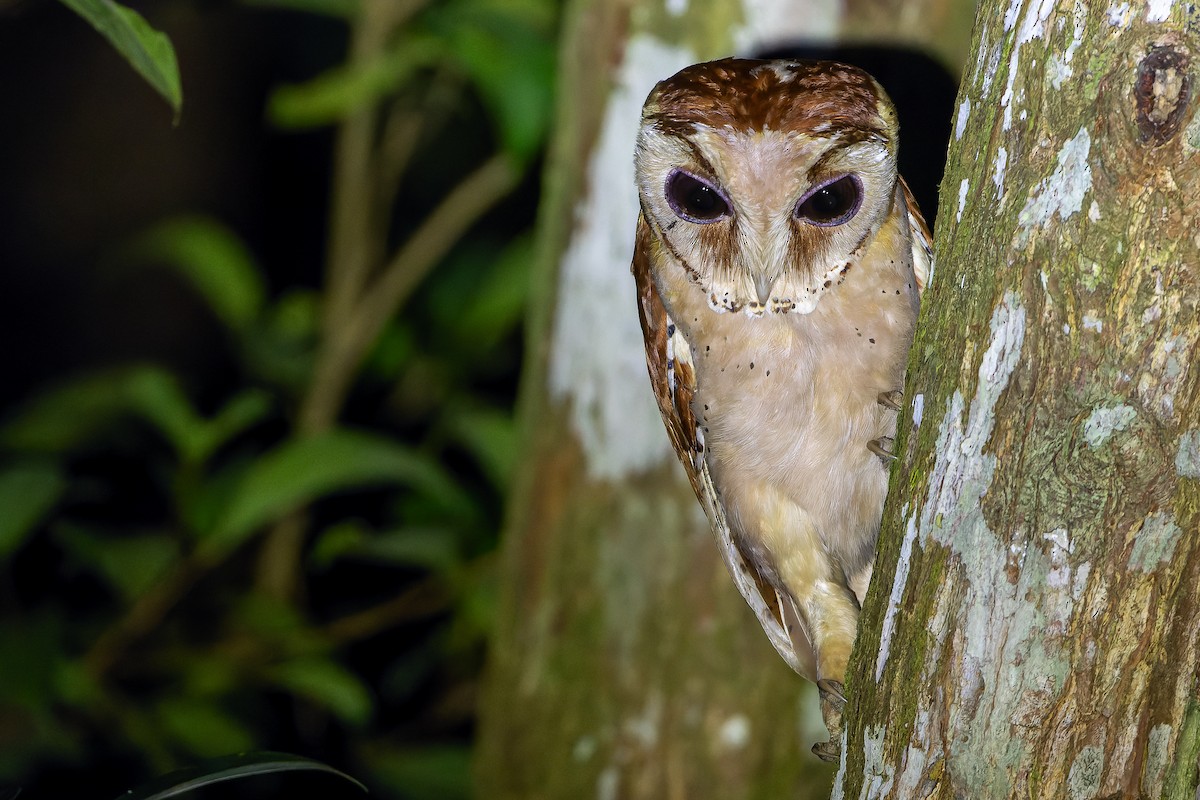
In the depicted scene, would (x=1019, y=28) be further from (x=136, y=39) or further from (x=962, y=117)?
(x=136, y=39)

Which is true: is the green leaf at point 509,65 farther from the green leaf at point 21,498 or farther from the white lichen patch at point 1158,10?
the white lichen patch at point 1158,10

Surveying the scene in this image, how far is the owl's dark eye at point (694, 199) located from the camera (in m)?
1.57

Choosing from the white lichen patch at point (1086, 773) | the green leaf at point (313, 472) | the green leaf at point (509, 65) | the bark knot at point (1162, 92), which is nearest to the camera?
the bark knot at point (1162, 92)

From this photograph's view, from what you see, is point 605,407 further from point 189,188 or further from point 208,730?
point 189,188

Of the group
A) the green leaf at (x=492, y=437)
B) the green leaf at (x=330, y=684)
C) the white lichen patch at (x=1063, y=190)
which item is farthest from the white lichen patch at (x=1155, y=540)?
the green leaf at (x=330, y=684)

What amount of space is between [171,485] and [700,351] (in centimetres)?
156

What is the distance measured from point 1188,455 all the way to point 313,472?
5.97 feet

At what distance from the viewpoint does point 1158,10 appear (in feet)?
2.86

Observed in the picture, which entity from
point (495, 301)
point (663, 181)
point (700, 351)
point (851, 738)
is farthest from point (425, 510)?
point (851, 738)

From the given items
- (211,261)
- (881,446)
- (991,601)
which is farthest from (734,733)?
(211,261)

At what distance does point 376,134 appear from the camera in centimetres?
321

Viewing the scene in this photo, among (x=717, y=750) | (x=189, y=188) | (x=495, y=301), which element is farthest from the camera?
(x=189, y=188)

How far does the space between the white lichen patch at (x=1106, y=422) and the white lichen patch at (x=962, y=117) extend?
30cm

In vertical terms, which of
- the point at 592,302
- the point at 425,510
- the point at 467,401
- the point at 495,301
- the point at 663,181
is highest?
the point at 663,181
